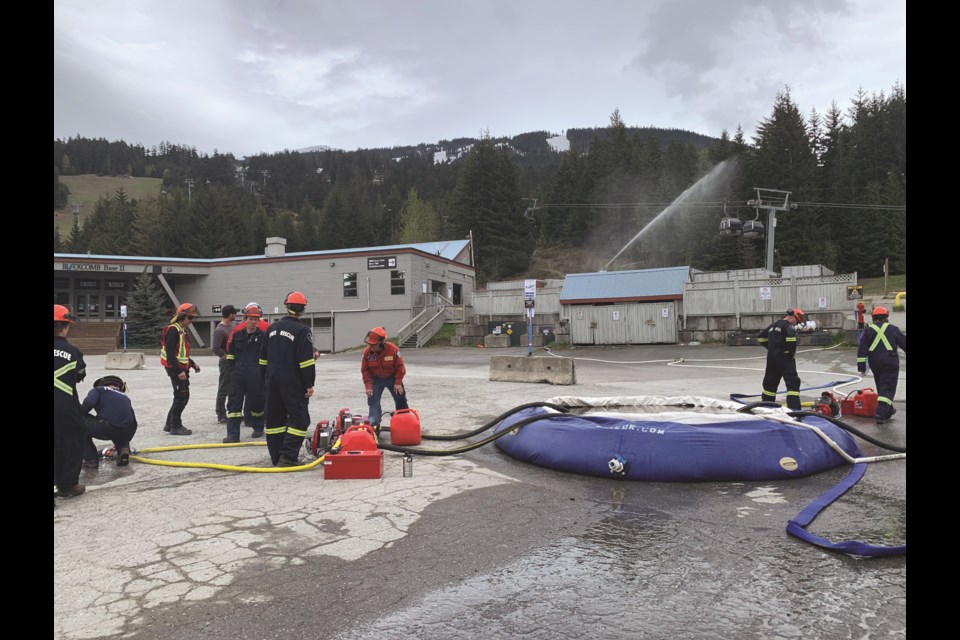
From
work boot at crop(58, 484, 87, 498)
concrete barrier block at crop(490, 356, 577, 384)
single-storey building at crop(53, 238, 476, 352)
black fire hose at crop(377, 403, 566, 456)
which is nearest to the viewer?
work boot at crop(58, 484, 87, 498)

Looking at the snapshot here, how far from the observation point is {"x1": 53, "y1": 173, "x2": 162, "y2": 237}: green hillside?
442 feet

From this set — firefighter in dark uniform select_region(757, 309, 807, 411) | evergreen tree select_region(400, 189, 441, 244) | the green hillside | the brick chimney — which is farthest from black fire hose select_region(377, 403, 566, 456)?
the green hillside

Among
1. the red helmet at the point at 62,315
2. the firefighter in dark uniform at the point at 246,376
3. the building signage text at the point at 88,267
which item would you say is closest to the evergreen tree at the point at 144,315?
the building signage text at the point at 88,267

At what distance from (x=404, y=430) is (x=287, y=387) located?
1.80 meters

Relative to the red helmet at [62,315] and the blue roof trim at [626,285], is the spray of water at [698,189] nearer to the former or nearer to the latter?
the blue roof trim at [626,285]

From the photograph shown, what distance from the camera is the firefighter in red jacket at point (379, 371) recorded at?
8.14 metres

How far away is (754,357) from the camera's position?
22.4m

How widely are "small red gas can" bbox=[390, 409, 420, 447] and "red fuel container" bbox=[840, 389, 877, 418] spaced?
7.67 meters

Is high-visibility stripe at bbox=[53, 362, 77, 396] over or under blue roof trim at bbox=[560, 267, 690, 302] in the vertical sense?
under

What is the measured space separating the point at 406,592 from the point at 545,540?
128 cm

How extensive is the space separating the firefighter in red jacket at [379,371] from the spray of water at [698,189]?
54.0 meters

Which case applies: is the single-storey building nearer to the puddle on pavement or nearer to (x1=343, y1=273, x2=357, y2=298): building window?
(x1=343, y1=273, x2=357, y2=298): building window

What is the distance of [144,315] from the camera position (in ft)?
135

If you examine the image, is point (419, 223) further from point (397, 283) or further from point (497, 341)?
point (497, 341)
